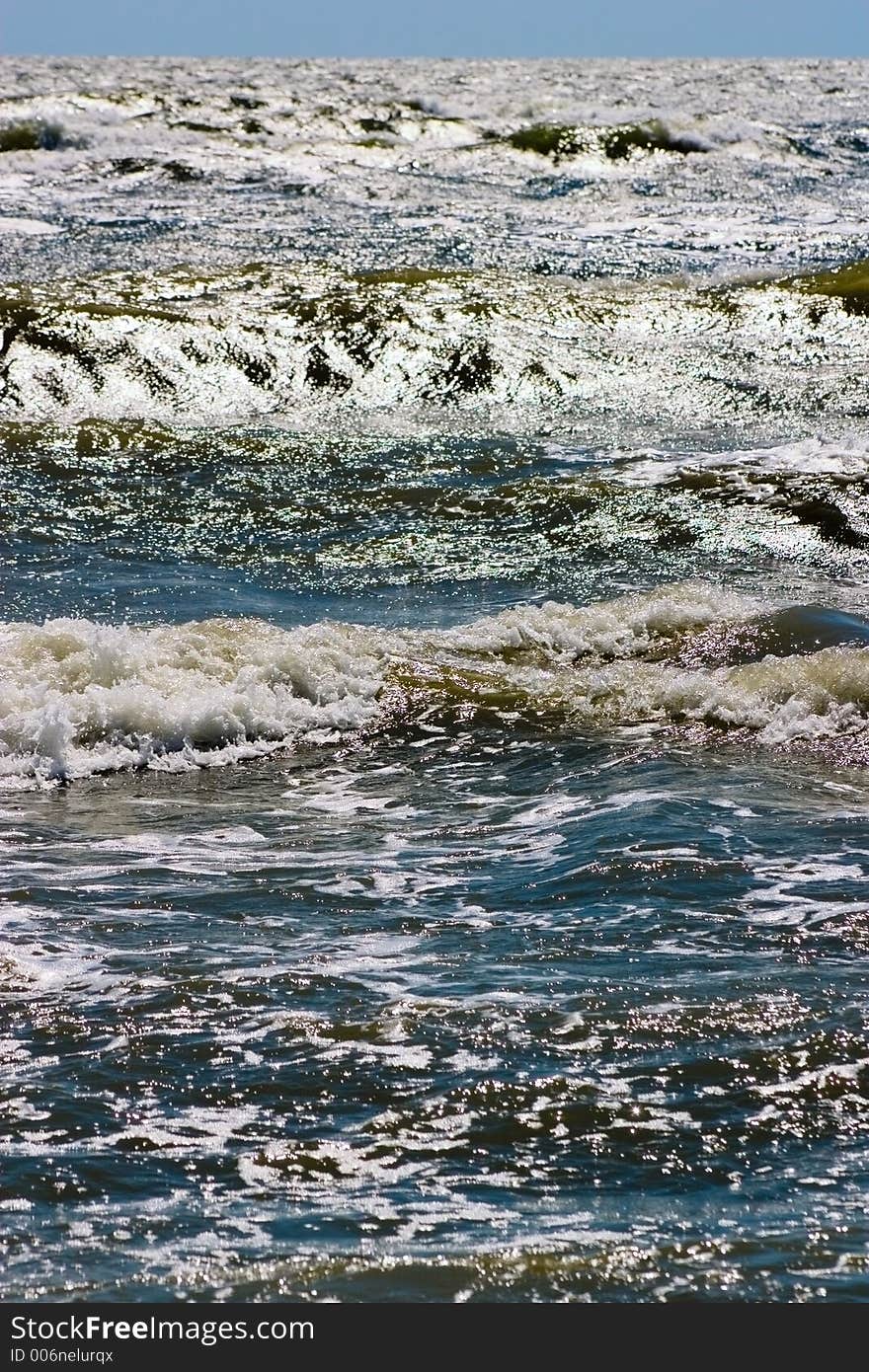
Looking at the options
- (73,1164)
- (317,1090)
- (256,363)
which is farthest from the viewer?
(256,363)

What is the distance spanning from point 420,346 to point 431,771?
41.5 ft

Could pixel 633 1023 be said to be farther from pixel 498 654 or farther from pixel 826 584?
pixel 826 584

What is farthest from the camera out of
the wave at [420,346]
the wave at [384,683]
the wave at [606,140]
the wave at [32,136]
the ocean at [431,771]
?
the wave at [606,140]

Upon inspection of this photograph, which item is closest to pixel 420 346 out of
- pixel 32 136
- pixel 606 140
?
pixel 32 136

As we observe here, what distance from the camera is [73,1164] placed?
4.34 meters

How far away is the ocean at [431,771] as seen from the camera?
4215 millimetres

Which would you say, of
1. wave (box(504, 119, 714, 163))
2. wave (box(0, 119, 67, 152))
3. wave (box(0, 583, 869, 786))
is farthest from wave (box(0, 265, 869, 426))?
wave (box(504, 119, 714, 163))

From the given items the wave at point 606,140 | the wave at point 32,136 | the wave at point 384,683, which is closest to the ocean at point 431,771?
the wave at point 384,683

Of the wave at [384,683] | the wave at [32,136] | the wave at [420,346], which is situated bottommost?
the wave at [384,683]

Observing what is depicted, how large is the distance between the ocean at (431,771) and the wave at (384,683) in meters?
0.04

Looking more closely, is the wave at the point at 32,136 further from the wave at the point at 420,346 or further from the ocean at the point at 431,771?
the wave at the point at 420,346

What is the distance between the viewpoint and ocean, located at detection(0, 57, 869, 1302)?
13.8 feet

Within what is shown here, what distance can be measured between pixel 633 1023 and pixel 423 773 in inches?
143
